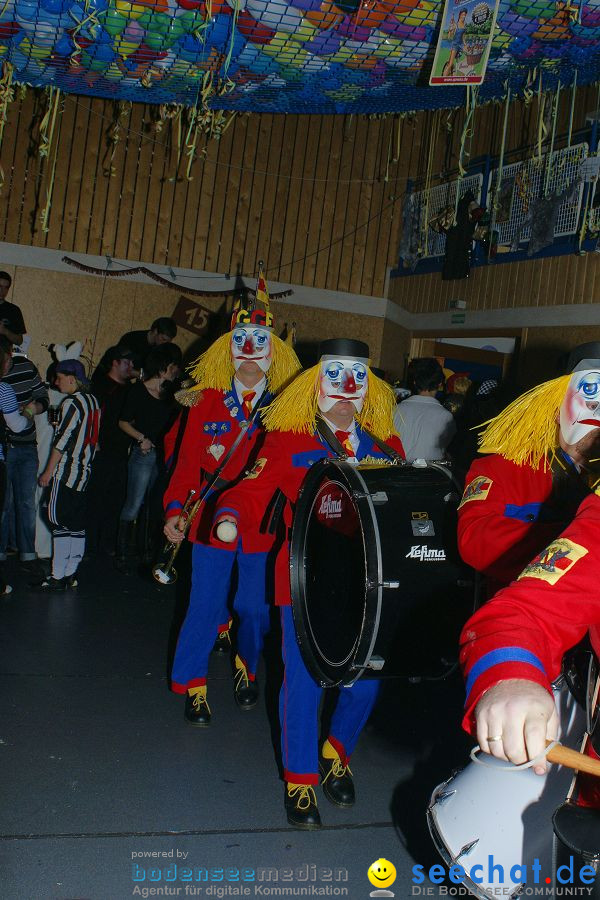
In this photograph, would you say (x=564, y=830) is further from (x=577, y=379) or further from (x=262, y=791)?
(x=262, y=791)

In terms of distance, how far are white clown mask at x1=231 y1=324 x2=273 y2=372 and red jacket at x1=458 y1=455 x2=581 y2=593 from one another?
1662mm

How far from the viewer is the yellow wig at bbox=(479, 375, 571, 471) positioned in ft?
7.28

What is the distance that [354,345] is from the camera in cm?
319

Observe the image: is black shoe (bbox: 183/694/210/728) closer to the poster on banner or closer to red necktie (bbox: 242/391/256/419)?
red necktie (bbox: 242/391/256/419)

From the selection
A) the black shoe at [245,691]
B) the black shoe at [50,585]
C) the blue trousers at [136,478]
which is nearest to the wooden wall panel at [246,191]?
the blue trousers at [136,478]

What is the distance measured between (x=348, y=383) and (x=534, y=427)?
1.00m

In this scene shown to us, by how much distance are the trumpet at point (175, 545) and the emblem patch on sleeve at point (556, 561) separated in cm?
226

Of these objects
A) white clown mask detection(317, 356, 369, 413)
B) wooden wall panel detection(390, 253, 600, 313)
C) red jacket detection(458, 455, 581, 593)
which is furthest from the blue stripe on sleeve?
wooden wall panel detection(390, 253, 600, 313)

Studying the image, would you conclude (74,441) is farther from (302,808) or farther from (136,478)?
(302,808)

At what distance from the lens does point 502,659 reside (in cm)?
120

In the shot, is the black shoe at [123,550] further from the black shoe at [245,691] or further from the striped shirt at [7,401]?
the black shoe at [245,691]

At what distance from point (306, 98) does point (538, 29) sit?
123 centimetres

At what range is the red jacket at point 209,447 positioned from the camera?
361cm

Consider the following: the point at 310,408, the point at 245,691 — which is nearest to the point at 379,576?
the point at 310,408
